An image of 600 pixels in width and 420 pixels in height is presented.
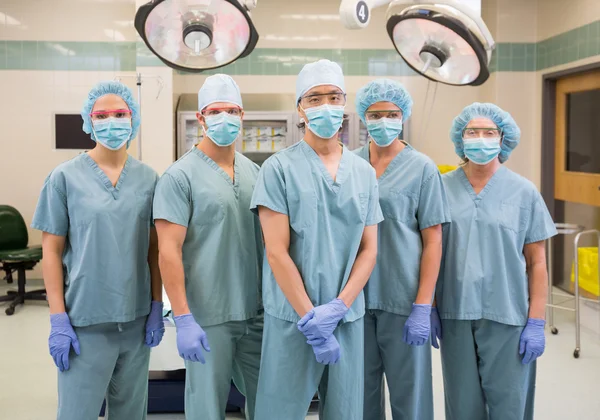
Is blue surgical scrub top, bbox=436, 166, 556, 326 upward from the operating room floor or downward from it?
upward

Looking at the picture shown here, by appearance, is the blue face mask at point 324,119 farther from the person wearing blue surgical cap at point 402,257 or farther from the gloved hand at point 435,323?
the gloved hand at point 435,323

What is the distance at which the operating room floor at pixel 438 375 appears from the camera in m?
3.04

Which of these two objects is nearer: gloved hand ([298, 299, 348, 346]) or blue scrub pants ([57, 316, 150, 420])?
gloved hand ([298, 299, 348, 346])

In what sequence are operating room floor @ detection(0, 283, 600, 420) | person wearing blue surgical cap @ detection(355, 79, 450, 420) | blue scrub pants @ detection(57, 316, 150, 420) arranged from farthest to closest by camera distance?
operating room floor @ detection(0, 283, 600, 420) → person wearing blue surgical cap @ detection(355, 79, 450, 420) → blue scrub pants @ detection(57, 316, 150, 420)

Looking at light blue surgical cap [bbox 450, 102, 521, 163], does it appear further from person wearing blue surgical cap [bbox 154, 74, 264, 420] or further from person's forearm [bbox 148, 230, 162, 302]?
person's forearm [bbox 148, 230, 162, 302]

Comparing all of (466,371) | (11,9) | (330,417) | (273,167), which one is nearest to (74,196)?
(273,167)

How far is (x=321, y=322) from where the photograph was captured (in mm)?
1725

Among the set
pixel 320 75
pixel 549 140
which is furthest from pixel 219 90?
pixel 549 140

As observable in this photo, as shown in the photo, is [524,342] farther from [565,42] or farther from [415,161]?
[565,42]

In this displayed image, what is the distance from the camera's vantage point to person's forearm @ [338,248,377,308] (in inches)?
70.7

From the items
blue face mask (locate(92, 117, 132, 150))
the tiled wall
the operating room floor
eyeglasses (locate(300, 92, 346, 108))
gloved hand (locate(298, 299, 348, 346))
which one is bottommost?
the operating room floor

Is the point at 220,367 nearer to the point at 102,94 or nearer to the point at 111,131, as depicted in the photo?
the point at 111,131

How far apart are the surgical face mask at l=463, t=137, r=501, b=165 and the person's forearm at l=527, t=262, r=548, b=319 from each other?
1.27 ft

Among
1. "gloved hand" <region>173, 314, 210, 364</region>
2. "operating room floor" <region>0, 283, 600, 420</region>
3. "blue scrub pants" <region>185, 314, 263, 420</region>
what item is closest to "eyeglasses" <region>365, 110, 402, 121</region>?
"blue scrub pants" <region>185, 314, 263, 420</region>
